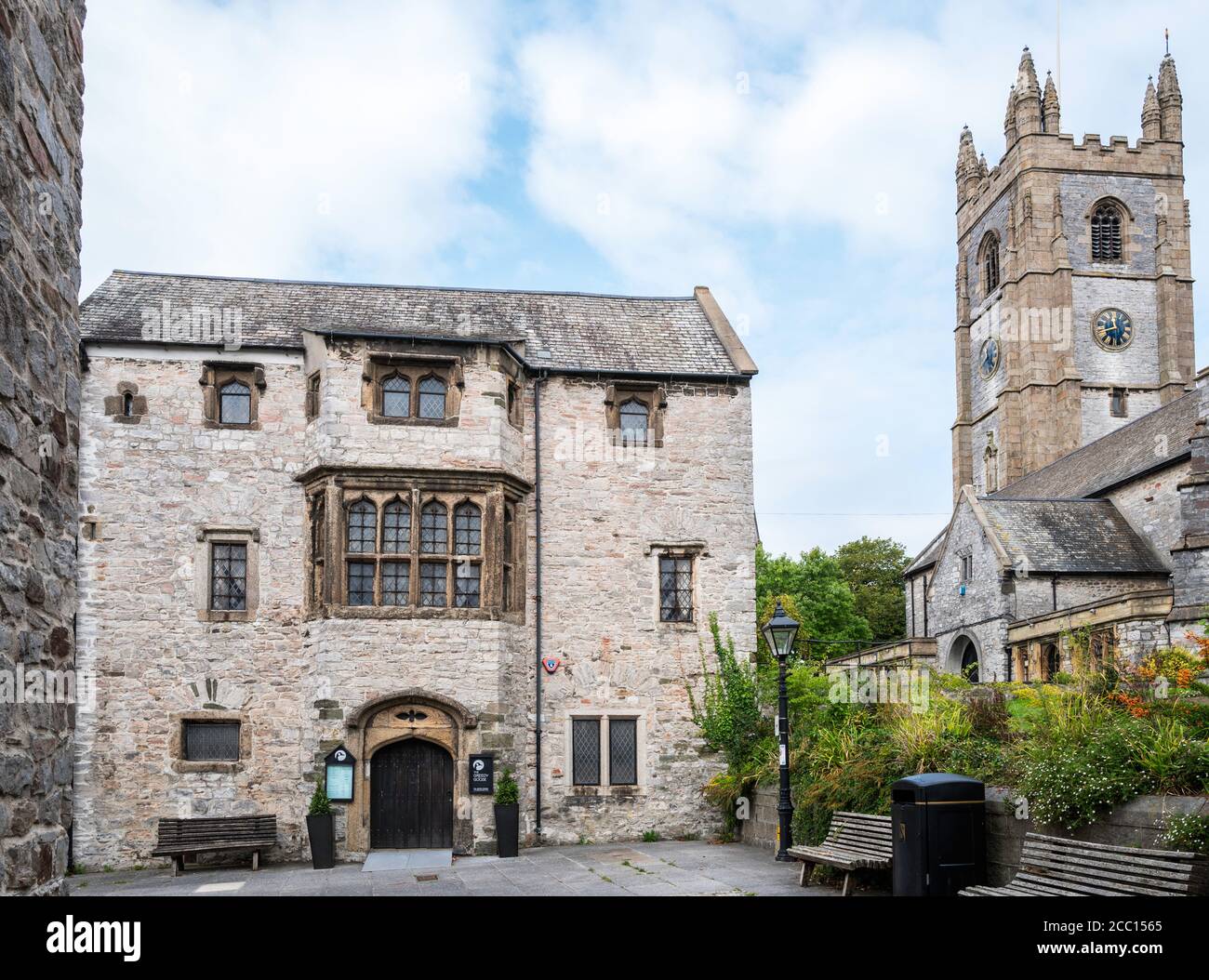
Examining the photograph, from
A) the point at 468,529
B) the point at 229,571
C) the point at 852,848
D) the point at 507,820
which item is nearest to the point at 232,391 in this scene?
the point at 229,571

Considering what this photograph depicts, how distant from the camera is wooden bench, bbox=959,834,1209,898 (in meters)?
8.37

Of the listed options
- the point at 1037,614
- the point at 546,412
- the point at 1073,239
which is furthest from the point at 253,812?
the point at 1073,239

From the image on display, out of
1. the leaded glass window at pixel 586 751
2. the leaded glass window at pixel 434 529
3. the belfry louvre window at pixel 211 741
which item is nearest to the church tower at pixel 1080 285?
the leaded glass window at pixel 586 751

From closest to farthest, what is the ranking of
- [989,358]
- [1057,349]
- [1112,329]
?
[1057,349]
[1112,329]
[989,358]

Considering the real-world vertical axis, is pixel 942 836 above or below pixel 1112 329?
below

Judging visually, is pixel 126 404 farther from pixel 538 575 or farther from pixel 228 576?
pixel 538 575

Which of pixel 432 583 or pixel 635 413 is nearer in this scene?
pixel 432 583

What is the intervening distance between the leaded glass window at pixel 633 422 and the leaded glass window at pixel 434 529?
4.06 m

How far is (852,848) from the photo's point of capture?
13281 millimetres

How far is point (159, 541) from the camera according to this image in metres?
21.1

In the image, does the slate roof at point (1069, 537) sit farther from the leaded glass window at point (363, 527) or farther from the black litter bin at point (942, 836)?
the black litter bin at point (942, 836)

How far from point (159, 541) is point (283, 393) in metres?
3.59

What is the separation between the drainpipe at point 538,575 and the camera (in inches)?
833

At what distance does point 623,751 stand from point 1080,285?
4804cm
